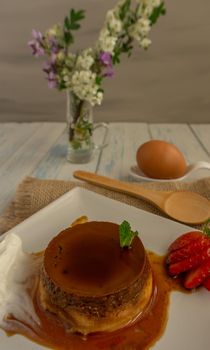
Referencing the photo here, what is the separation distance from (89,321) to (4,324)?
0.16m

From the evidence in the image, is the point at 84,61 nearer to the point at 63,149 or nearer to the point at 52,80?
the point at 52,80

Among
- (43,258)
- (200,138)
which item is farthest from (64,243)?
(200,138)

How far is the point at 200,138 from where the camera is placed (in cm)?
180

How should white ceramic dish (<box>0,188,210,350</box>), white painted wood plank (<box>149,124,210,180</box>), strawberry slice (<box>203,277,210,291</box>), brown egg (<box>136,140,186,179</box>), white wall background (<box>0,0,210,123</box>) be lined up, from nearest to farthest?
white ceramic dish (<box>0,188,210,350</box>) → strawberry slice (<box>203,277,210,291</box>) → brown egg (<box>136,140,186,179</box>) → white painted wood plank (<box>149,124,210,180</box>) → white wall background (<box>0,0,210,123</box>)

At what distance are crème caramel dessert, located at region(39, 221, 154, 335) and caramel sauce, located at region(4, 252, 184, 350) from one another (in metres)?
0.02

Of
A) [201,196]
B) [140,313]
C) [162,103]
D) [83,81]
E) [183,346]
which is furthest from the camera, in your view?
[162,103]

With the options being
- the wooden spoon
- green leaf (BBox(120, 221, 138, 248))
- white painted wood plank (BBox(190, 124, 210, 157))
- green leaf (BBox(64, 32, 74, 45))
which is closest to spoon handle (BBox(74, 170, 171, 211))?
the wooden spoon

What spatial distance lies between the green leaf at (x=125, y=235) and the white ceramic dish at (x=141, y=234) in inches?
4.5

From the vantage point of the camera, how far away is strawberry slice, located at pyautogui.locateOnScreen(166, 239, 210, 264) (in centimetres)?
80

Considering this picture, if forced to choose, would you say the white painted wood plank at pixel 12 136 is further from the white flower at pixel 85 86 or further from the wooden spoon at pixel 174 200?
the wooden spoon at pixel 174 200

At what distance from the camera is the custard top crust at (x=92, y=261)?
2.42ft

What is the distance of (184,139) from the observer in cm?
178

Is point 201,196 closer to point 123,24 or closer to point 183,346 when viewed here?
point 183,346

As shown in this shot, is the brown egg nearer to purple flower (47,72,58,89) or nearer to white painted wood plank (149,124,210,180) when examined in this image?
white painted wood plank (149,124,210,180)
